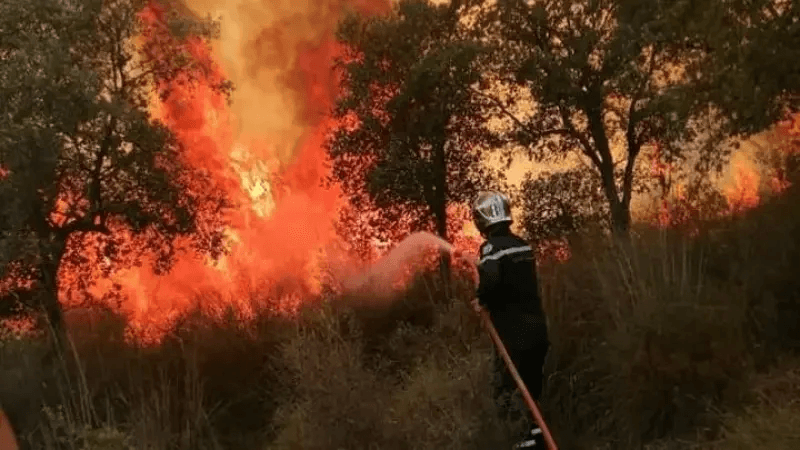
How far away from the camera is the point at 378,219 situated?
20.4 metres

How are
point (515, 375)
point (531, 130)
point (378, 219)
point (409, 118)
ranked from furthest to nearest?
1. point (531, 130)
2. point (378, 219)
3. point (409, 118)
4. point (515, 375)

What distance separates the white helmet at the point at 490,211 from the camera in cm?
754

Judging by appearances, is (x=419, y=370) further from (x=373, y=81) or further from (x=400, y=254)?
(x=373, y=81)

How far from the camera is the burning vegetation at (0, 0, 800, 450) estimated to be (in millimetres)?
8914

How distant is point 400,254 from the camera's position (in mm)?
16125

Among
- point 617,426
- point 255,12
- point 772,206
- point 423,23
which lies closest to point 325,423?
point 617,426

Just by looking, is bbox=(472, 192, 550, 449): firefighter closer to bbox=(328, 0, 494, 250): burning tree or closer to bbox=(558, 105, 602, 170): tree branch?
bbox=(328, 0, 494, 250): burning tree

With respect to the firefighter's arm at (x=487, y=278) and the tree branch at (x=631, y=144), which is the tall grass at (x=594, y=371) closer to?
the firefighter's arm at (x=487, y=278)

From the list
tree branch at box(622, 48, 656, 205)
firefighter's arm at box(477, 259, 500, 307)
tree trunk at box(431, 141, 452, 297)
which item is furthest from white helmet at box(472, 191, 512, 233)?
tree branch at box(622, 48, 656, 205)

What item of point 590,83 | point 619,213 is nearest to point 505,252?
point 619,213

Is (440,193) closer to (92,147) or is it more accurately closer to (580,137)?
(580,137)

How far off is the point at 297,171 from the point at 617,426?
53.3 ft

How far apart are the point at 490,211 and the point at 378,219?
12905 mm

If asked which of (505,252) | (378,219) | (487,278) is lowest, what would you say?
(487,278)
